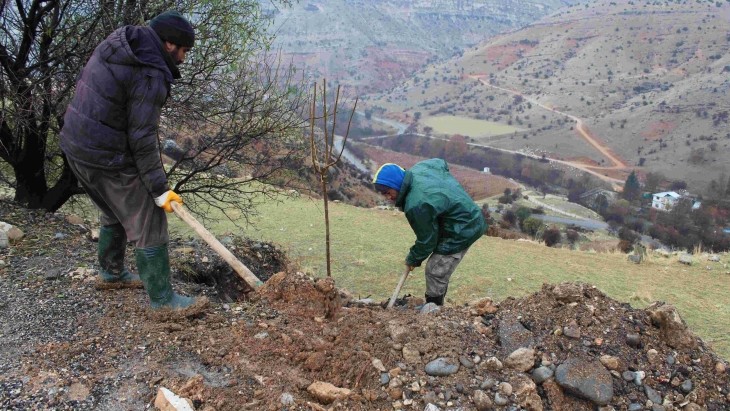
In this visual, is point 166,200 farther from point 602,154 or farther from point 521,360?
point 602,154

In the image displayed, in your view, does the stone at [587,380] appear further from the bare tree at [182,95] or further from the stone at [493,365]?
the bare tree at [182,95]

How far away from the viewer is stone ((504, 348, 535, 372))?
325 centimetres

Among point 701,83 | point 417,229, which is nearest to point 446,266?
point 417,229

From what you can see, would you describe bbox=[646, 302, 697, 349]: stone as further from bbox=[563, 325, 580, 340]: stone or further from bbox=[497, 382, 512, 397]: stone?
bbox=[497, 382, 512, 397]: stone

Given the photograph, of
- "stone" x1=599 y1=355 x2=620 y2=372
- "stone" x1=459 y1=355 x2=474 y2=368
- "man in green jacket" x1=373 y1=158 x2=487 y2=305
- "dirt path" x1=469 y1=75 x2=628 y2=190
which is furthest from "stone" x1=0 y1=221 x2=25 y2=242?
"dirt path" x1=469 y1=75 x2=628 y2=190

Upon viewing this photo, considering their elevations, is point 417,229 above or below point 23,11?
below

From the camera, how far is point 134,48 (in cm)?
321

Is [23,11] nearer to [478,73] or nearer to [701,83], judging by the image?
[701,83]

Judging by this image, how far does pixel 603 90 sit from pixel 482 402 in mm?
98026

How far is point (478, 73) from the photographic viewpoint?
11600 cm

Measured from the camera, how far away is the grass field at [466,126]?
81688 millimetres

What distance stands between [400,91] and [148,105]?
118552 mm

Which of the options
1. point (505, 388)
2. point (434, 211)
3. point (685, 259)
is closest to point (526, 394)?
point (505, 388)

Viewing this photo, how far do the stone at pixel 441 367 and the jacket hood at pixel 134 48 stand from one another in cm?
254
